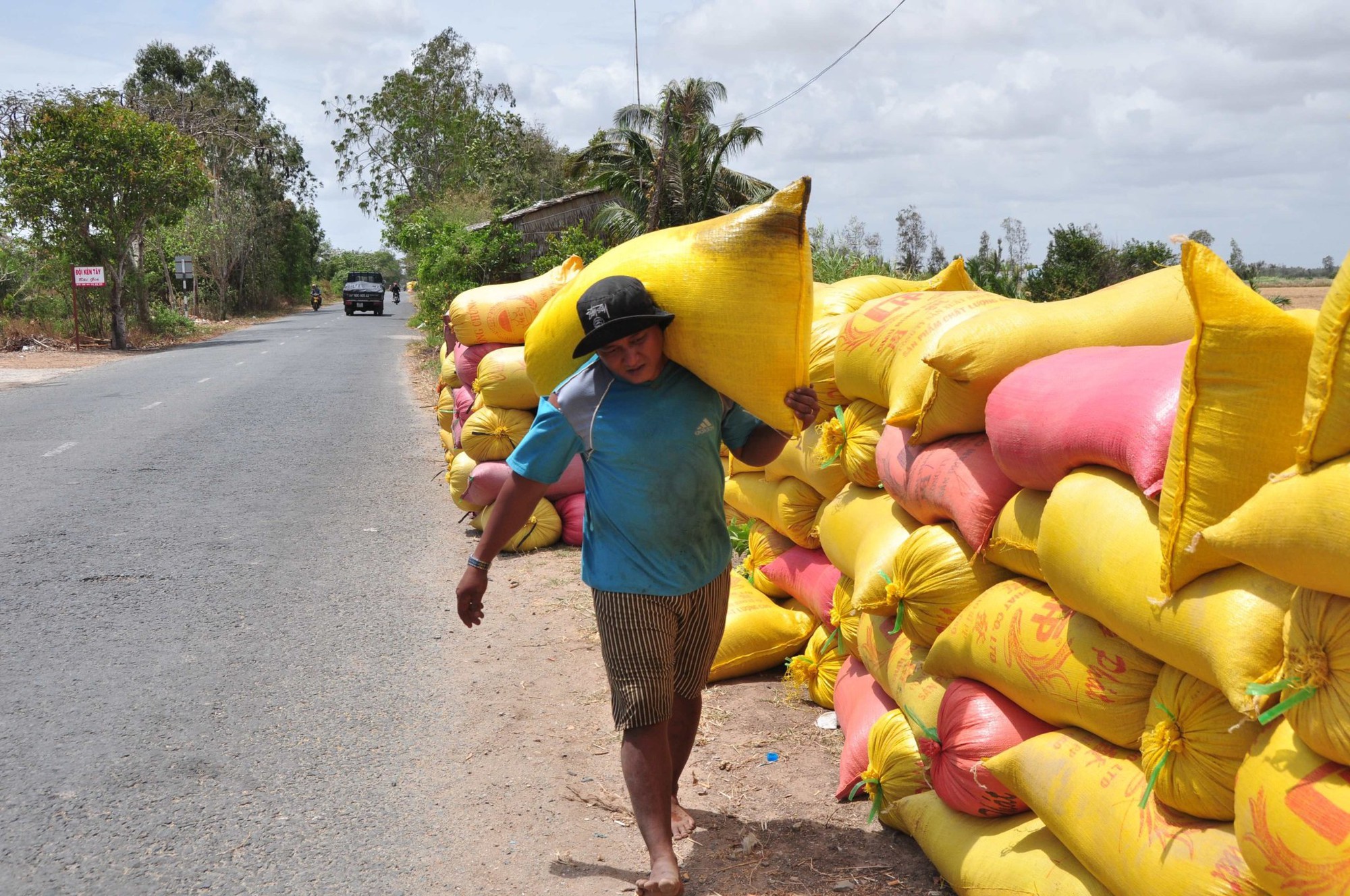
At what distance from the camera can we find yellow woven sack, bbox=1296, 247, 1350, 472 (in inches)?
66.1

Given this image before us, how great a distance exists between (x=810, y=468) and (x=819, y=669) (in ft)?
2.55

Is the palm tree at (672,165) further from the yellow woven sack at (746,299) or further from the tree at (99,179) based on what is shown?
the yellow woven sack at (746,299)

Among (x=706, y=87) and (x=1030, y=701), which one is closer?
(x=1030, y=701)

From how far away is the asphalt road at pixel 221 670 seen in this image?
326 cm

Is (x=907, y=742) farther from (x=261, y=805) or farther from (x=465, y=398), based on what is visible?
(x=465, y=398)

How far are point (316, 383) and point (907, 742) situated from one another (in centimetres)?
1613

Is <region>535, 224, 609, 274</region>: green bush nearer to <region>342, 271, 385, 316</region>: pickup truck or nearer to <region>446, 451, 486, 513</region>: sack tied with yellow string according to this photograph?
<region>446, 451, 486, 513</region>: sack tied with yellow string

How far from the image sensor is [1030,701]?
2666mm

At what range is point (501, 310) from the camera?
7227mm

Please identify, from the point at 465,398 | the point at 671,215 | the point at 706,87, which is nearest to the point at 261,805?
the point at 465,398

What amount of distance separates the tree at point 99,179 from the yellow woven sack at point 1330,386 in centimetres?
2886

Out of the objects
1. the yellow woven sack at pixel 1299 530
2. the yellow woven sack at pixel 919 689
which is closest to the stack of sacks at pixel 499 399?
the yellow woven sack at pixel 919 689

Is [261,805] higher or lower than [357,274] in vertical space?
lower

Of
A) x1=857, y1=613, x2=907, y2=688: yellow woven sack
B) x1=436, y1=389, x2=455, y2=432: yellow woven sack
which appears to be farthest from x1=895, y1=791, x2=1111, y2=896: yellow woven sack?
x1=436, y1=389, x2=455, y2=432: yellow woven sack
